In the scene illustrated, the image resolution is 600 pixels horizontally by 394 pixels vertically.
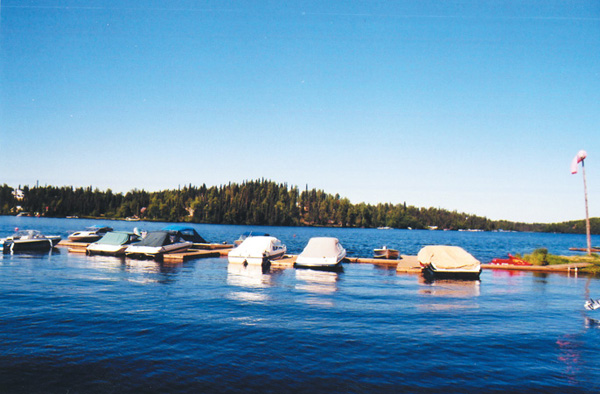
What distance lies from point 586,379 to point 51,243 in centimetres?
5418

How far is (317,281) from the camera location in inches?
1172

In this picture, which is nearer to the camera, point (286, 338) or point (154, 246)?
point (286, 338)

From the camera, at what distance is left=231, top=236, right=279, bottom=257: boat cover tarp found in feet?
125

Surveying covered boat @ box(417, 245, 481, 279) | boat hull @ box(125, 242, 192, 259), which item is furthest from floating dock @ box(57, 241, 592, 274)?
covered boat @ box(417, 245, 481, 279)

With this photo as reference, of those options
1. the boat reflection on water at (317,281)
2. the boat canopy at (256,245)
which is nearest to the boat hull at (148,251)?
the boat canopy at (256,245)

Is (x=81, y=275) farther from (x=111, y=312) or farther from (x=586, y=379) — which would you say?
(x=586, y=379)

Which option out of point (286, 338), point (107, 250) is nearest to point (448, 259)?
point (286, 338)

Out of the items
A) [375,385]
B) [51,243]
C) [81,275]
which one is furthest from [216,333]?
[51,243]

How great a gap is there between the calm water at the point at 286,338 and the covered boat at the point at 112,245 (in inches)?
616

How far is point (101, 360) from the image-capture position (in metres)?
11.9

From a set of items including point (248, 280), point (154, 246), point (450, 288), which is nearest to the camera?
point (450, 288)

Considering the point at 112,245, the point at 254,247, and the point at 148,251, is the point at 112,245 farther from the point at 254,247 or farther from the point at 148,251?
the point at 254,247

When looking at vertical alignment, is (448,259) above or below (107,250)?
above

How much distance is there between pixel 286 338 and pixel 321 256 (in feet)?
71.3
